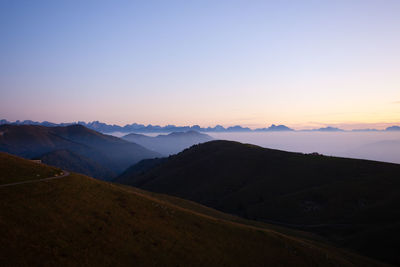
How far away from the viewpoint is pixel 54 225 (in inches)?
1267

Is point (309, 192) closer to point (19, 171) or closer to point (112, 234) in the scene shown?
point (112, 234)

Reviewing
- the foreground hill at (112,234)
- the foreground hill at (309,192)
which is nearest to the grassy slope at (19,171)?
the foreground hill at (112,234)

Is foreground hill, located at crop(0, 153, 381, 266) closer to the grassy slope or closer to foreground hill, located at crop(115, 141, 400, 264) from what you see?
the grassy slope

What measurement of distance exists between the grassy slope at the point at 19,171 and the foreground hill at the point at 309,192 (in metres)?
75.0

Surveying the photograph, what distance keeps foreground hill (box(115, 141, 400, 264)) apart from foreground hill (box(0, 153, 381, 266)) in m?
28.1

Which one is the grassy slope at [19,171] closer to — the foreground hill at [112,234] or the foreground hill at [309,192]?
the foreground hill at [112,234]

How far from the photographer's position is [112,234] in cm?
3491

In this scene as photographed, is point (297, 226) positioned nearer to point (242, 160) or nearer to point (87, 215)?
point (87, 215)

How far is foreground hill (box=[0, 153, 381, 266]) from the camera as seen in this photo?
2873 cm

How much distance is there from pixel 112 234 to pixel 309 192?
100m

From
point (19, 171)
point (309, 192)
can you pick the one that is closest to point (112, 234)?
point (19, 171)

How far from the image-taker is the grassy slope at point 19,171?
4112 cm

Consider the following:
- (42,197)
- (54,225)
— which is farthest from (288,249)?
(42,197)

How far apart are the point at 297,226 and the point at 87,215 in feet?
258
